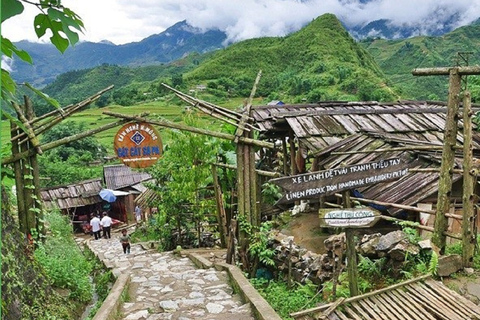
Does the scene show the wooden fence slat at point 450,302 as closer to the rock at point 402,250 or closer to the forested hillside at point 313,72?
the rock at point 402,250

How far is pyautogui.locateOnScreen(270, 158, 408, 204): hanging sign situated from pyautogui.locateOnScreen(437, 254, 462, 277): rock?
1.54 metres

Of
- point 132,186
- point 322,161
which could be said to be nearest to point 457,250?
point 322,161

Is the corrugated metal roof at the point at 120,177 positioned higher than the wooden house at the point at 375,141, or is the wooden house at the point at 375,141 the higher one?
the wooden house at the point at 375,141

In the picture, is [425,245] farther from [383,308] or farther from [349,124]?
[349,124]

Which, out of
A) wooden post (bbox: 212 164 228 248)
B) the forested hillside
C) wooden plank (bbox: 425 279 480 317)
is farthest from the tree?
the forested hillside

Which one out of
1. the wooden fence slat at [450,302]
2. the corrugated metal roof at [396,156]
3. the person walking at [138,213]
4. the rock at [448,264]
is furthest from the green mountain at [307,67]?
the wooden fence slat at [450,302]

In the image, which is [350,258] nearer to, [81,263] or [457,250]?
[457,250]

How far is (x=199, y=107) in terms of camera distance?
880 cm

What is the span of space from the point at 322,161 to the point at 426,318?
6445 millimetres

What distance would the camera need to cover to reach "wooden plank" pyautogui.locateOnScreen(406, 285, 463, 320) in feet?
15.4

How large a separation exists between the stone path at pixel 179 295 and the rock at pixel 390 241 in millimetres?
1998

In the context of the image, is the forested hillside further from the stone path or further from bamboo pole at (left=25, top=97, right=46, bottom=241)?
bamboo pole at (left=25, top=97, right=46, bottom=241)

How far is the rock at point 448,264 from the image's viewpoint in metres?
5.76

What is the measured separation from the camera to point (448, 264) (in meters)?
5.83
